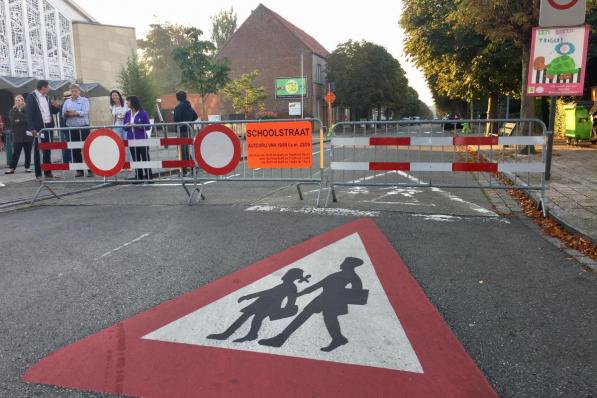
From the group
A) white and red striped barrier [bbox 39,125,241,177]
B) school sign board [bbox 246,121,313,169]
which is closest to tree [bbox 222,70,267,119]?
white and red striped barrier [bbox 39,125,241,177]

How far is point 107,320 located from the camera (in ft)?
11.0

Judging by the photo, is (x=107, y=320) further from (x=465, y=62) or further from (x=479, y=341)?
(x=465, y=62)

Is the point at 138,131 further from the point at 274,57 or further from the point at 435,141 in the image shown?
the point at 274,57

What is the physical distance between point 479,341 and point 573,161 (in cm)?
1204

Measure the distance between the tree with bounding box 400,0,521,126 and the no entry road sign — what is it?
18.5 metres

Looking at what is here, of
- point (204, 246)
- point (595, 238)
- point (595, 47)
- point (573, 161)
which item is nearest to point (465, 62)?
point (595, 47)

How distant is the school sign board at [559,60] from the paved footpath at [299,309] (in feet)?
16.7

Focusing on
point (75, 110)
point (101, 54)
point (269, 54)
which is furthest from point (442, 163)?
point (269, 54)

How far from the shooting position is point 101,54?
156 feet

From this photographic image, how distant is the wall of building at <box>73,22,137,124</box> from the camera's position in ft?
147

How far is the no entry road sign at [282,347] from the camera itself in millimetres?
2471

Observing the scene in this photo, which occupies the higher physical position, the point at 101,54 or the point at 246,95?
the point at 101,54

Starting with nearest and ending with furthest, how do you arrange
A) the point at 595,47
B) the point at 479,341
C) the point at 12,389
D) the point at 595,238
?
the point at 12,389
the point at 479,341
the point at 595,238
the point at 595,47

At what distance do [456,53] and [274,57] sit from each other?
37635 millimetres
